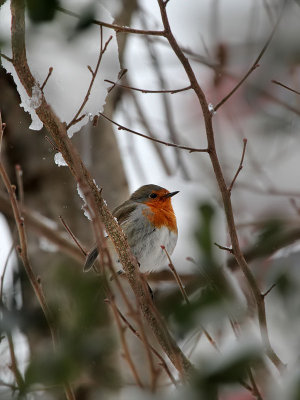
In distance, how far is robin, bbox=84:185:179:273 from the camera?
3.75 m

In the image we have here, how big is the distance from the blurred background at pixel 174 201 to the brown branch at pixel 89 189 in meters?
0.06

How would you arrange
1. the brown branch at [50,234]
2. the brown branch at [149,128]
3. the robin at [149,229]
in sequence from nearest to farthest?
the robin at [149,229] < the brown branch at [50,234] < the brown branch at [149,128]

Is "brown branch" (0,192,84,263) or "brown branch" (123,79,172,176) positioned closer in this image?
"brown branch" (0,192,84,263)

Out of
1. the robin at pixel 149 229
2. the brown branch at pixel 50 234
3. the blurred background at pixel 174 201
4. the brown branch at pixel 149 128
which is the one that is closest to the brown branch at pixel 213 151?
the blurred background at pixel 174 201

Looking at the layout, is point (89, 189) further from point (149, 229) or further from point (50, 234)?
point (50, 234)

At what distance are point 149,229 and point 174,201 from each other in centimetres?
47

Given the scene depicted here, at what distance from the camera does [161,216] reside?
3.88 metres

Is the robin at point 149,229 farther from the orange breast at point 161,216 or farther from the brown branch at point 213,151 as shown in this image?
the brown branch at point 213,151

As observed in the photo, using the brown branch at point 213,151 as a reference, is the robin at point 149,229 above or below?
above

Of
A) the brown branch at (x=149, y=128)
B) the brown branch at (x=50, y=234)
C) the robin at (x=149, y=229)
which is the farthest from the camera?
the brown branch at (x=149, y=128)

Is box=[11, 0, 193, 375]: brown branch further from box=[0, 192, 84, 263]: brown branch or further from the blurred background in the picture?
box=[0, 192, 84, 263]: brown branch

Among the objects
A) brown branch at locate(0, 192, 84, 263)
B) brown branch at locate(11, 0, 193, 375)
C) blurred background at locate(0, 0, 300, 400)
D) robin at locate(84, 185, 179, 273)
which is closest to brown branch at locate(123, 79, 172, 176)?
blurred background at locate(0, 0, 300, 400)

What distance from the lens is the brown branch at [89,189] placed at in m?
1.86

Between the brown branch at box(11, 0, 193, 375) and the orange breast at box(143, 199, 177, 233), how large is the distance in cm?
144
